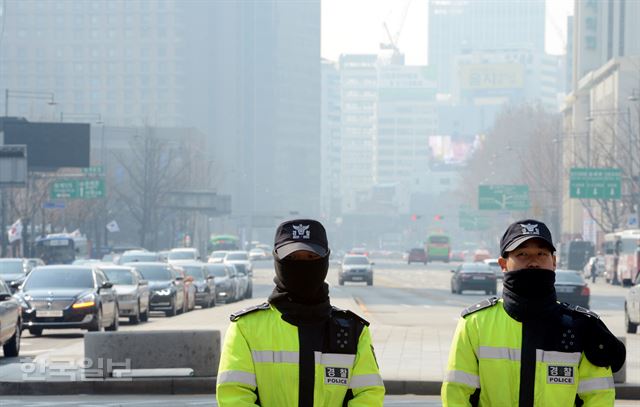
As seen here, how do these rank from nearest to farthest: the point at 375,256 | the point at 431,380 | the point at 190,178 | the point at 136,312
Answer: the point at 431,380 → the point at 136,312 → the point at 190,178 → the point at 375,256

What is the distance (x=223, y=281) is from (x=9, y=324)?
1119 inches

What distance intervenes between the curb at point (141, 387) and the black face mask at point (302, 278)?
12726 mm

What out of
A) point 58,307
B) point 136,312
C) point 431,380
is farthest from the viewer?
point 136,312

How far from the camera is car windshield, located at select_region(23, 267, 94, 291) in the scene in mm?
30719

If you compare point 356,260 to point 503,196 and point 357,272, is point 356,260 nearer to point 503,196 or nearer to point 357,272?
point 357,272

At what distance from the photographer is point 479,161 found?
198 metres

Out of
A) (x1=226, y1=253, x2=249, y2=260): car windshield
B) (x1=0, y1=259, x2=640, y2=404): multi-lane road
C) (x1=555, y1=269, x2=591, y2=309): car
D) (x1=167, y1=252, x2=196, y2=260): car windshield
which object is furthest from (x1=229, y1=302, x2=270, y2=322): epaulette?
(x1=226, y1=253, x2=249, y2=260): car windshield

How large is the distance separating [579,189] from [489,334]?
268 feet

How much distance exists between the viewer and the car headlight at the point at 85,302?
29531 mm

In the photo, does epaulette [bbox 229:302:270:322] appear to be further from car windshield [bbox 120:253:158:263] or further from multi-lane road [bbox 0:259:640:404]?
car windshield [bbox 120:253:158:263]

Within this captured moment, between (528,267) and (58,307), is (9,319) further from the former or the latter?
(528,267)

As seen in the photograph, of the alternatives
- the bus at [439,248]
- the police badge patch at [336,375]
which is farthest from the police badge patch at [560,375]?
the bus at [439,248]

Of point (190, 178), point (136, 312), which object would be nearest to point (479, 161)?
point (190, 178)

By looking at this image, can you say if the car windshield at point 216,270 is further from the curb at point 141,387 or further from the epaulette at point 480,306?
the epaulette at point 480,306
